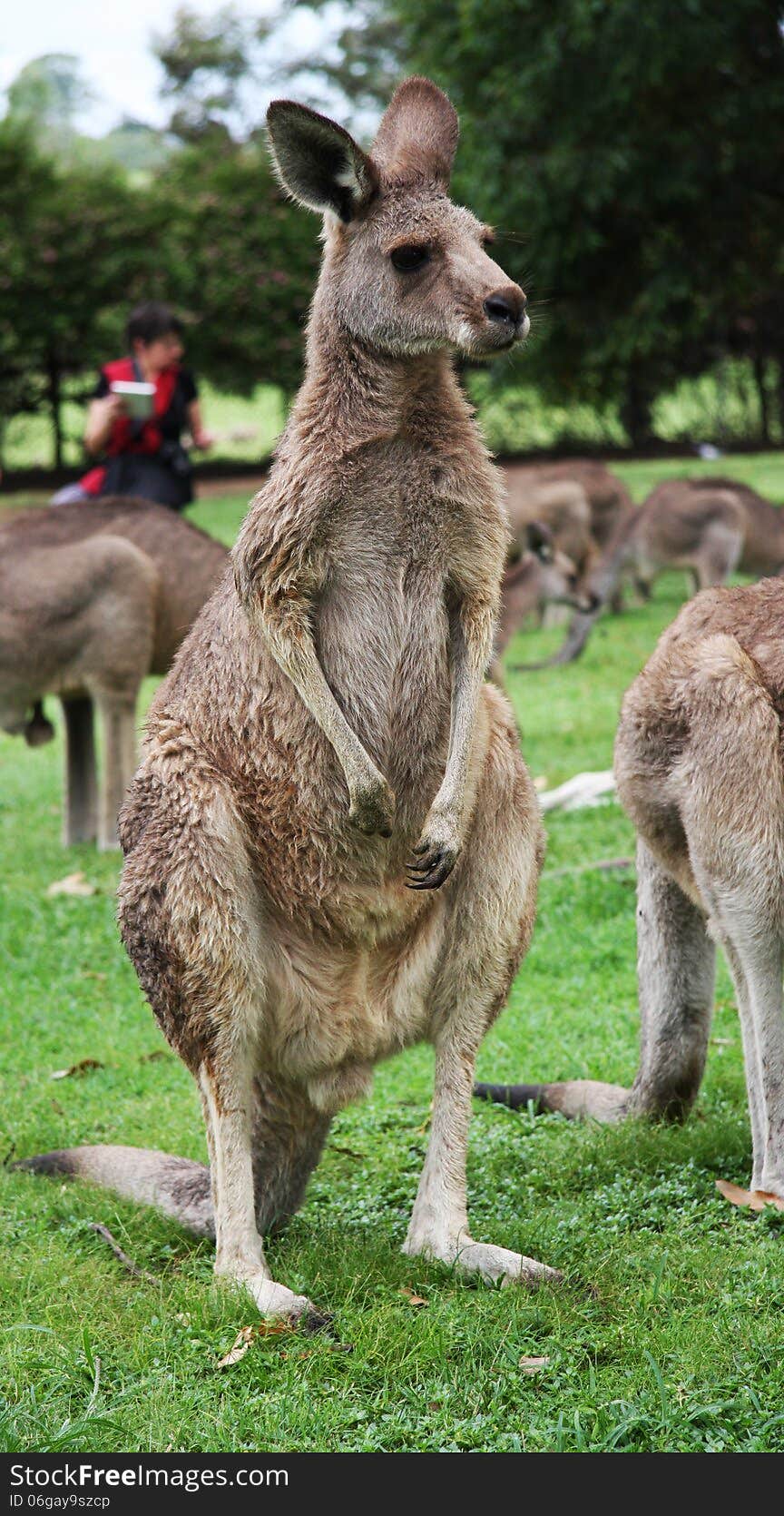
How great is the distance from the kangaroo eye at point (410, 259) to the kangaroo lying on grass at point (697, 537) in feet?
28.1

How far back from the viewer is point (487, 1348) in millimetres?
2727

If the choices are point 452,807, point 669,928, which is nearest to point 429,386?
point 452,807

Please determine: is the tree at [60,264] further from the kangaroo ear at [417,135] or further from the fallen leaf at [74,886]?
the kangaroo ear at [417,135]

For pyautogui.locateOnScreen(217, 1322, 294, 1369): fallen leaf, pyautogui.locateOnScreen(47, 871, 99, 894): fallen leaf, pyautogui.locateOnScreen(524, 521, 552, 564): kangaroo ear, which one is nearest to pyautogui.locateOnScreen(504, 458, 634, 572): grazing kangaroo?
pyautogui.locateOnScreen(524, 521, 552, 564): kangaroo ear

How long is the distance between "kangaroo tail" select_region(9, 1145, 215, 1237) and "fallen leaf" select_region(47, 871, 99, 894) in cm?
289

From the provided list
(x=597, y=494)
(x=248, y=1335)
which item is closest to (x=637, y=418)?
(x=597, y=494)

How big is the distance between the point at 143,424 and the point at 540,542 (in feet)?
11.3

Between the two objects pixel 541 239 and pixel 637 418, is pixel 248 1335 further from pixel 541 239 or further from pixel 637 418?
pixel 637 418

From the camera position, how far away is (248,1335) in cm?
277

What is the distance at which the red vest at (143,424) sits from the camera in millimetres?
8078

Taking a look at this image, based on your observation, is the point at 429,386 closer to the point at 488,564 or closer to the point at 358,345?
the point at 358,345

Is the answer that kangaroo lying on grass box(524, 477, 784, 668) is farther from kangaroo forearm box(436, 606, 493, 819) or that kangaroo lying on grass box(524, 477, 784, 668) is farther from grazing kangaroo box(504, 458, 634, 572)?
kangaroo forearm box(436, 606, 493, 819)

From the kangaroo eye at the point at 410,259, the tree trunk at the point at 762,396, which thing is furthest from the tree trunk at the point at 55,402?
the kangaroo eye at the point at 410,259

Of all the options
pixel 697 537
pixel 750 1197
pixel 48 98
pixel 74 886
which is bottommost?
pixel 74 886
